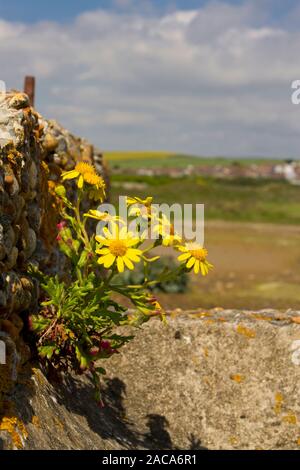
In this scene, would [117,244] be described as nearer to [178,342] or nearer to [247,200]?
[178,342]

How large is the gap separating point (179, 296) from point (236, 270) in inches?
186

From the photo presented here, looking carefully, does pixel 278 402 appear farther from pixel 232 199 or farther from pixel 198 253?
pixel 232 199

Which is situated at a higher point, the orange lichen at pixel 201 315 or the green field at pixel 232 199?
the orange lichen at pixel 201 315

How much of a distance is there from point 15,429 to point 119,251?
1207 mm

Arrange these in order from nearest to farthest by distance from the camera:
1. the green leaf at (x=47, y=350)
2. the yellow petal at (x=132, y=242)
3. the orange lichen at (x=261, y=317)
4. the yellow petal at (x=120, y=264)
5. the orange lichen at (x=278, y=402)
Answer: the yellow petal at (x=120, y=264) → the yellow petal at (x=132, y=242) → the green leaf at (x=47, y=350) → the orange lichen at (x=278, y=402) → the orange lichen at (x=261, y=317)

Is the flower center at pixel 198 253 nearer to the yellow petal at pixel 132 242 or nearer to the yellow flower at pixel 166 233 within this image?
the yellow flower at pixel 166 233

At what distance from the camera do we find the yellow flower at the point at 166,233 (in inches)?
157

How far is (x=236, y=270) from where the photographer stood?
2009cm

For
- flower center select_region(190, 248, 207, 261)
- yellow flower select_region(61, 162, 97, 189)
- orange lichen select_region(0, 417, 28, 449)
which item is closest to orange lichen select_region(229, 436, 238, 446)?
flower center select_region(190, 248, 207, 261)

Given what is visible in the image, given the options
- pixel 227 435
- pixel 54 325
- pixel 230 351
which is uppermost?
pixel 54 325

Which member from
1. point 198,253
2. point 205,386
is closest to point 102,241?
point 198,253

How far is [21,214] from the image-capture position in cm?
430

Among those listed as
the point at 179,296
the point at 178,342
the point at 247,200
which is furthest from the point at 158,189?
the point at 178,342

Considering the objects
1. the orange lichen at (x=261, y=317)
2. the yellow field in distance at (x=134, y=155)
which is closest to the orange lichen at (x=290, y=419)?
the orange lichen at (x=261, y=317)
